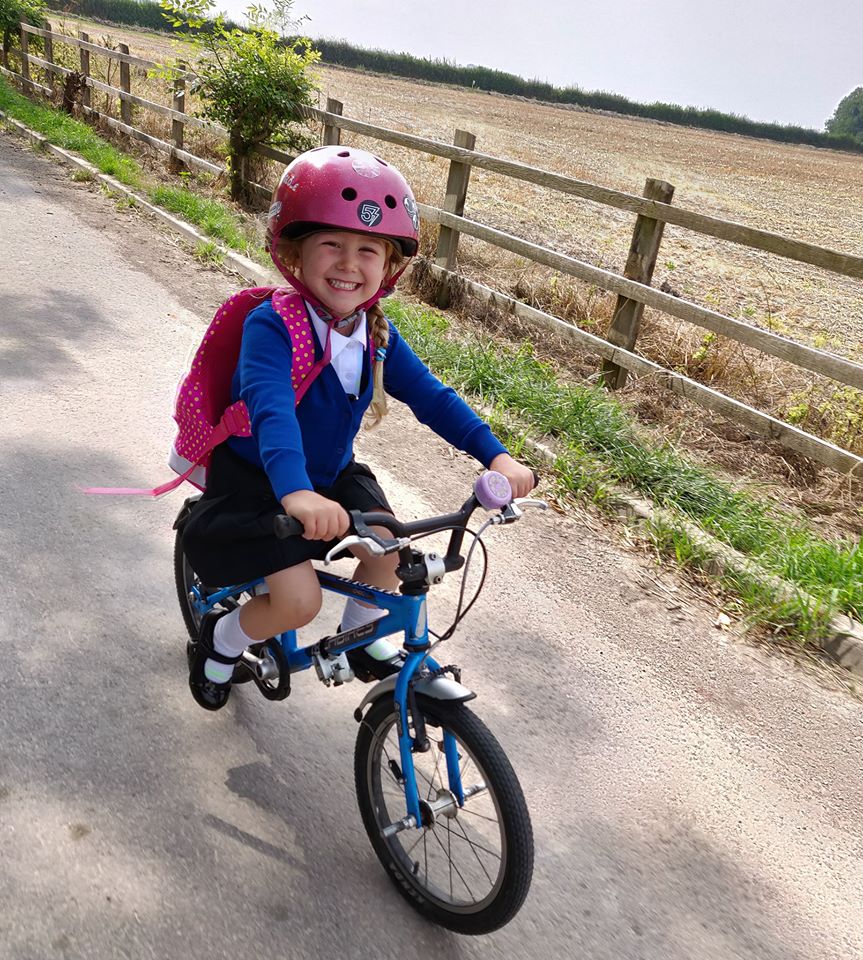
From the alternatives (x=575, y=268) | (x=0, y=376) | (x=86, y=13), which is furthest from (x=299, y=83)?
(x=86, y=13)

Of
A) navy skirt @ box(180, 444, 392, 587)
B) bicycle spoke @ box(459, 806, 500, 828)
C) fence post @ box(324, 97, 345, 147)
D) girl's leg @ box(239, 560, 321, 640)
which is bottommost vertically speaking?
bicycle spoke @ box(459, 806, 500, 828)

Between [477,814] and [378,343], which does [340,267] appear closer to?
[378,343]

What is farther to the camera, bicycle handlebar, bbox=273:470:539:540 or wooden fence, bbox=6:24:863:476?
wooden fence, bbox=6:24:863:476

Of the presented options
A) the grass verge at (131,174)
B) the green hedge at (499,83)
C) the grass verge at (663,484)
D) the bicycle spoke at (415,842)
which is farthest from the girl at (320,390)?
the green hedge at (499,83)

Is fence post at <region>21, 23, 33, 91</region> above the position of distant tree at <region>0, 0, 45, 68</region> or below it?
below

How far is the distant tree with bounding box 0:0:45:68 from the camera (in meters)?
17.2

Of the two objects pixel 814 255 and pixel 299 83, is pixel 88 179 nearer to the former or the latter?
pixel 299 83

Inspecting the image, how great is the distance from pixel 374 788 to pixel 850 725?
6.75 ft

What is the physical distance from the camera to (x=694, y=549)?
165 inches

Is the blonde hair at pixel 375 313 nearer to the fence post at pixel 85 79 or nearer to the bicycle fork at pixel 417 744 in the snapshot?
the bicycle fork at pixel 417 744

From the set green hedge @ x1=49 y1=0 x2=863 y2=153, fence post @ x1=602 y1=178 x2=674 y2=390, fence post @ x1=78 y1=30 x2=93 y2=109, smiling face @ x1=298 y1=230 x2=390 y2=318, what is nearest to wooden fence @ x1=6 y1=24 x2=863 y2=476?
fence post @ x1=602 y1=178 x2=674 y2=390

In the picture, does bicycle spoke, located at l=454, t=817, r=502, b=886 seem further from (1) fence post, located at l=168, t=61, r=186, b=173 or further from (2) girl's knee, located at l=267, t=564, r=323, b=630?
(1) fence post, located at l=168, t=61, r=186, b=173

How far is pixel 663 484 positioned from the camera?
4.71m

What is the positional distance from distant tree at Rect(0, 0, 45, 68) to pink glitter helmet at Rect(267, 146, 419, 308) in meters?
18.9
